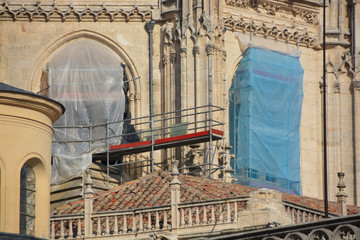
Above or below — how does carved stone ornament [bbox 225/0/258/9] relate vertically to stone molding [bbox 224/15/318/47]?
above

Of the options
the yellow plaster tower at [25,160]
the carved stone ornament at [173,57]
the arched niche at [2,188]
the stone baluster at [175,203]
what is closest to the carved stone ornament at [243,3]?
the carved stone ornament at [173,57]

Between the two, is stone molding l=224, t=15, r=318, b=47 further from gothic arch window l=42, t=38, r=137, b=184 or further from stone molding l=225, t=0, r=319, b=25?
gothic arch window l=42, t=38, r=137, b=184

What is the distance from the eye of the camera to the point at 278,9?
45750 millimetres

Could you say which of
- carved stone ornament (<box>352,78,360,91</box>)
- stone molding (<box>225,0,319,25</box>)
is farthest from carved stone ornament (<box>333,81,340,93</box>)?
stone molding (<box>225,0,319,25</box>)

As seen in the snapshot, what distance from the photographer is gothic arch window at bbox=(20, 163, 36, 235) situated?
1126 inches

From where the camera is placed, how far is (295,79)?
151 ft

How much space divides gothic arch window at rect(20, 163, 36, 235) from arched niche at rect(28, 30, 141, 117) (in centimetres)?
1545

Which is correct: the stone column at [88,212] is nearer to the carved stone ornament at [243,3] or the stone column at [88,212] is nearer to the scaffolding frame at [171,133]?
the scaffolding frame at [171,133]

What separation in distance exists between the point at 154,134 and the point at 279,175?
433 cm

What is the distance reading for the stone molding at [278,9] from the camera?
1762 inches

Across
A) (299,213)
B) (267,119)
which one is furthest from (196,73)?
(299,213)

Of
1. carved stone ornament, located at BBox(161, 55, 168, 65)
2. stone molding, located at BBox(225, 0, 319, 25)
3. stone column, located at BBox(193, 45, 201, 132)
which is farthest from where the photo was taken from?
stone molding, located at BBox(225, 0, 319, 25)

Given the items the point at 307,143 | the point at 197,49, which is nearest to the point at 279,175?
the point at 307,143

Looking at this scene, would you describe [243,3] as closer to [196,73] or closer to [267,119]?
[196,73]
